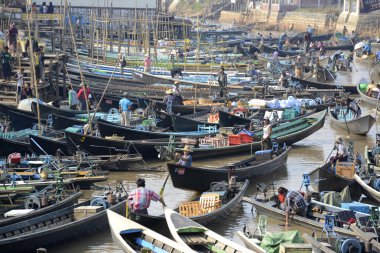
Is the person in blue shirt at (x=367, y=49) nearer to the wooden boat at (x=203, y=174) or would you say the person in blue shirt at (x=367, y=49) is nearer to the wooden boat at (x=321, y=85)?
the wooden boat at (x=321, y=85)

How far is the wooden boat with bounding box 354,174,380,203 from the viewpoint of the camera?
2052 cm

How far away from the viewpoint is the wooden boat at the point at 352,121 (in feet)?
96.9

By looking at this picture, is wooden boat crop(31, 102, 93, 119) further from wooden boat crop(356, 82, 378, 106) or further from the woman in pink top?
wooden boat crop(356, 82, 378, 106)

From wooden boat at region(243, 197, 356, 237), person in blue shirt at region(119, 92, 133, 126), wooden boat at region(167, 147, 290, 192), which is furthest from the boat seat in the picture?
person in blue shirt at region(119, 92, 133, 126)

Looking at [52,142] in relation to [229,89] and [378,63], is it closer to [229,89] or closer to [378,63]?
[229,89]

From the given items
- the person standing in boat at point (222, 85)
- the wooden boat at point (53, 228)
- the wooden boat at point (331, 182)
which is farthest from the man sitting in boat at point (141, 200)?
the person standing in boat at point (222, 85)

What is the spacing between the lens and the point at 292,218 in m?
18.7

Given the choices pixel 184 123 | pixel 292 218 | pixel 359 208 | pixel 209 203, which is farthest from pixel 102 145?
pixel 359 208

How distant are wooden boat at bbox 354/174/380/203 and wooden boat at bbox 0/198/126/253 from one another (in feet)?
17.7

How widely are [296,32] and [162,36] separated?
17.2m

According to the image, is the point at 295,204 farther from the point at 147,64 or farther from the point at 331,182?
the point at 147,64

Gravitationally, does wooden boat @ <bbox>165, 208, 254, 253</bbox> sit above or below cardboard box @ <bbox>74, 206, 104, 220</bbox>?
above

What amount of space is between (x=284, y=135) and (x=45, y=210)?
10.9 meters

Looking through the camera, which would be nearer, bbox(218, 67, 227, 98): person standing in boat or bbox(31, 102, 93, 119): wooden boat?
bbox(31, 102, 93, 119): wooden boat
